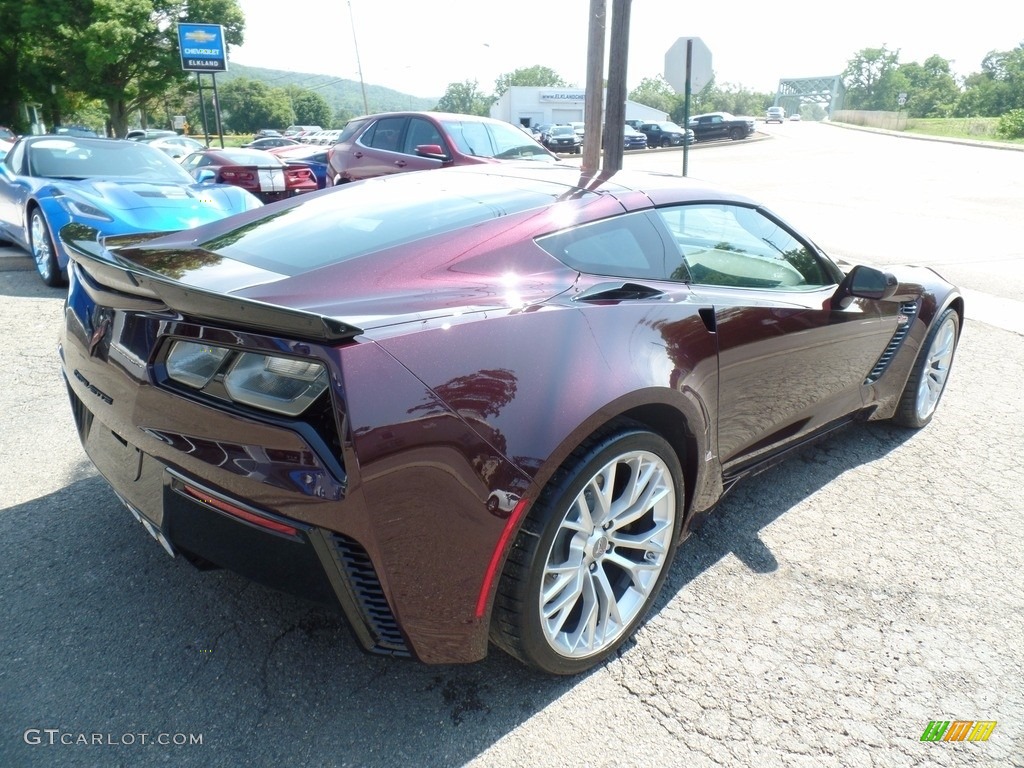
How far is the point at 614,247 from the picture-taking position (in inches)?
98.5

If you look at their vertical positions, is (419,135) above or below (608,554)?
above

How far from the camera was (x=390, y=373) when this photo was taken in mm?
1695

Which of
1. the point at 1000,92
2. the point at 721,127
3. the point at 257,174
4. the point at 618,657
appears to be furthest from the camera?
the point at 1000,92

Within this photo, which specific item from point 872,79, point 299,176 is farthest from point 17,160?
point 872,79

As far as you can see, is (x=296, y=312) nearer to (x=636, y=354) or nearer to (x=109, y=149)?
(x=636, y=354)

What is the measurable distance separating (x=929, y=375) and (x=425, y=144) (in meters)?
7.19

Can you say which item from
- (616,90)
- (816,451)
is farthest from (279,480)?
(616,90)

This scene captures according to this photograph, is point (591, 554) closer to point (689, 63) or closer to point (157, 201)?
point (157, 201)

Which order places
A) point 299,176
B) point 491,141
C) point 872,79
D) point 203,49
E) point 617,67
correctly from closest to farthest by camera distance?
point 617,67 < point 491,141 < point 299,176 < point 203,49 < point 872,79

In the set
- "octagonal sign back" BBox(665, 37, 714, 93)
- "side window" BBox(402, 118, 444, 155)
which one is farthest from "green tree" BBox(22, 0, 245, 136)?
"octagonal sign back" BBox(665, 37, 714, 93)

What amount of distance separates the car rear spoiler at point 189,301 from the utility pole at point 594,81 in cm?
812

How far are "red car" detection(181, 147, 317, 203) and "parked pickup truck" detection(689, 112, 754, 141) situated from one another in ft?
114

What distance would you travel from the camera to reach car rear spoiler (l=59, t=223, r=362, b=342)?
1.63 metres

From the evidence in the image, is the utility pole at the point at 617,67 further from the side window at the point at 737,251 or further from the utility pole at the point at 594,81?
the side window at the point at 737,251
